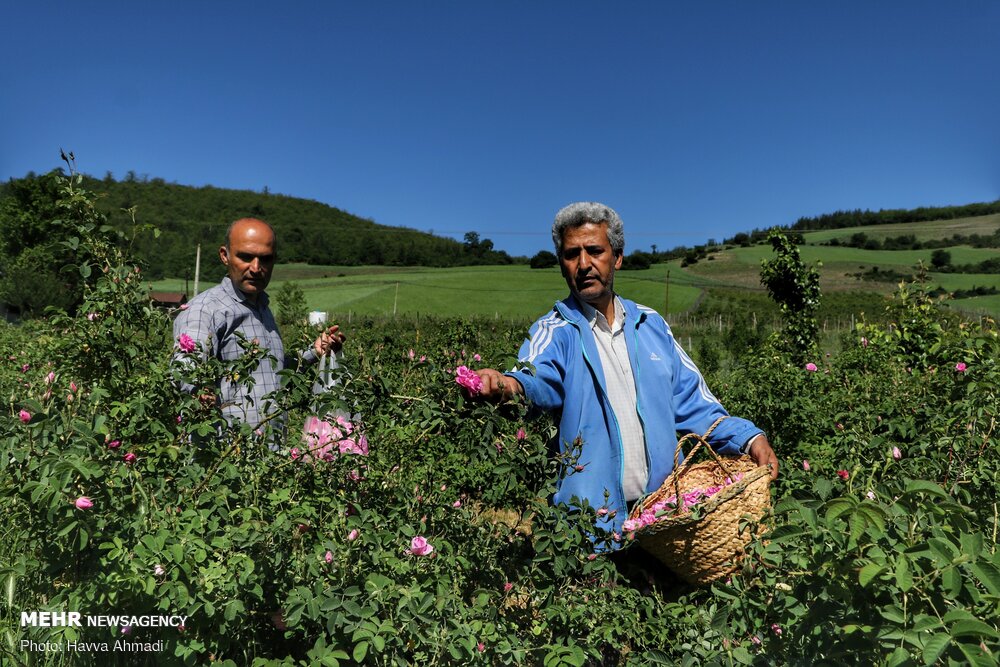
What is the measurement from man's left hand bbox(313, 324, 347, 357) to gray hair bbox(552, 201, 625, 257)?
0.88 metres

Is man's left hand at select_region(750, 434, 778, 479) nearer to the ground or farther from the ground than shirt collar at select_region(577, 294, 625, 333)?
nearer to the ground

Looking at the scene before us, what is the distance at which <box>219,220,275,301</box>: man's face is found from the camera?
2619mm

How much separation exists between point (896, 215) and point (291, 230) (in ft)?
213

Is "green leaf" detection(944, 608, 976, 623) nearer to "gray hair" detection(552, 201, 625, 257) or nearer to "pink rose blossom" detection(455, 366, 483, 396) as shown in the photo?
"pink rose blossom" detection(455, 366, 483, 396)

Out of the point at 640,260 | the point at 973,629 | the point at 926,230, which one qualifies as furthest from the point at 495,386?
the point at 926,230

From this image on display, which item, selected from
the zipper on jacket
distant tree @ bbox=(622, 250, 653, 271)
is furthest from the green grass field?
the zipper on jacket

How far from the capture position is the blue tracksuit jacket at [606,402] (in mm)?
2152

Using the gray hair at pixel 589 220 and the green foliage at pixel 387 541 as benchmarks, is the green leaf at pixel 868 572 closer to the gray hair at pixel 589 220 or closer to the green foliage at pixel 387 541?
the green foliage at pixel 387 541

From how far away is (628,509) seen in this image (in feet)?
7.49

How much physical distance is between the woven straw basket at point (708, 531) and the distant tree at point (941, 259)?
50868 millimetres

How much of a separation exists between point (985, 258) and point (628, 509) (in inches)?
2131

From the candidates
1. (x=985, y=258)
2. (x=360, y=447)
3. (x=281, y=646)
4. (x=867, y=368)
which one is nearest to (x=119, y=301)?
(x=360, y=447)

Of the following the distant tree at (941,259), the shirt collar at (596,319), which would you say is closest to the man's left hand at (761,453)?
the shirt collar at (596,319)

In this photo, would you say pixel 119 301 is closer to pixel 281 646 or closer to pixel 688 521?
pixel 281 646
